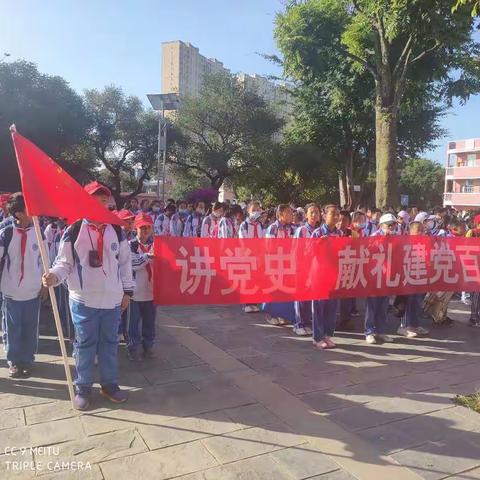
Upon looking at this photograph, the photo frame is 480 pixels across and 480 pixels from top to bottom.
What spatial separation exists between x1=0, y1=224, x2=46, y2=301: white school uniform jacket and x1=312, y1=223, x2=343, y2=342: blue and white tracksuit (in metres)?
3.26

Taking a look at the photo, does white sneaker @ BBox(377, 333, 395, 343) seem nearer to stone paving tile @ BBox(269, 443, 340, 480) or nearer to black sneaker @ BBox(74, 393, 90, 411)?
stone paving tile @ BBox(269, 443, 340, 480)

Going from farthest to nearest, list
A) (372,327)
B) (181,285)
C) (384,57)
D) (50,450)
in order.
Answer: (384,57) < (372,327) < (181,285) < (50,450)

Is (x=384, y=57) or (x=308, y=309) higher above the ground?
(x=384, y=57)

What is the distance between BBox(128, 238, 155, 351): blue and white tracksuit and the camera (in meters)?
5.32

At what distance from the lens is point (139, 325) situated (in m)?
5.50

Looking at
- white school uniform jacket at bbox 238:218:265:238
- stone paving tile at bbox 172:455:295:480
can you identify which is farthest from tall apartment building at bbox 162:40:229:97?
stone paving tile at bbox 172:455:295:480

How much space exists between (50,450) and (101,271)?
142cm

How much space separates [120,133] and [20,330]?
25.9 metres

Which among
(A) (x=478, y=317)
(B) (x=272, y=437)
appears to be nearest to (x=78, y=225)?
(B) (x=272, y=437)

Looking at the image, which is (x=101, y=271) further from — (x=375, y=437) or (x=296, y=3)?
(x=296, y=3)

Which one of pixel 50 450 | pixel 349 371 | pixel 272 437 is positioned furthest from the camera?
pixel 349 371

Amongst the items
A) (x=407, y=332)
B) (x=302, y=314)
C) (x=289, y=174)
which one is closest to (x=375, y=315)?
(x=407, y=332)

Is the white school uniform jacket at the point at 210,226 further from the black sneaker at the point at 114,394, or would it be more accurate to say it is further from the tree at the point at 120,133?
the tree at the point at 120,133

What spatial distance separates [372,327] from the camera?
646 centimetres
